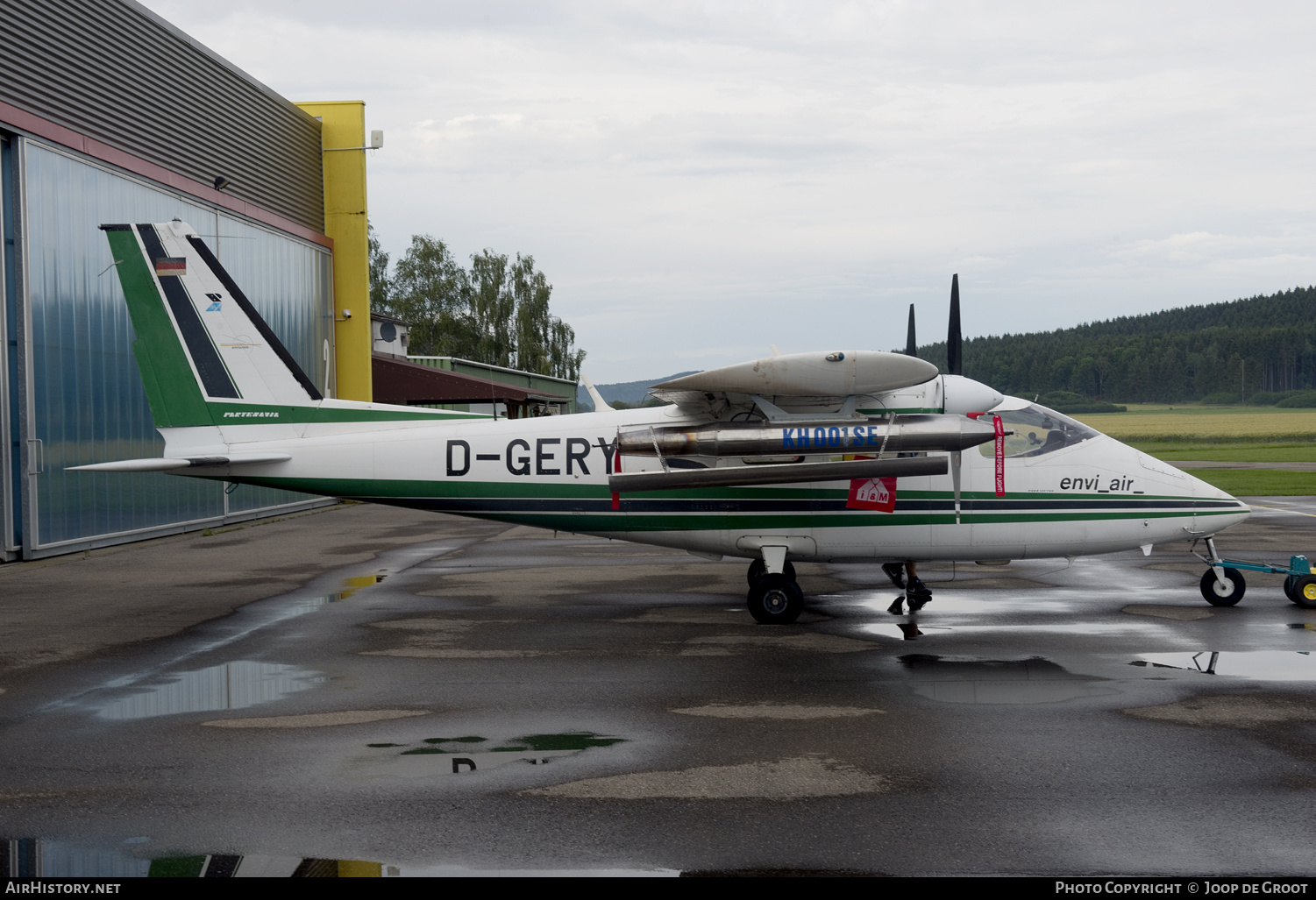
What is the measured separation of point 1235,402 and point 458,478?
149 metres

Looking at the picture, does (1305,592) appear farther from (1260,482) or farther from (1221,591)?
(1260,482)

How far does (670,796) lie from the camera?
20.0 feet

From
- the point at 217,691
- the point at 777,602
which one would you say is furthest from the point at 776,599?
the point at 217,691

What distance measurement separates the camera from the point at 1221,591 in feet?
39.8

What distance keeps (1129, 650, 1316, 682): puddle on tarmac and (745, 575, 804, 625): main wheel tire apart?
3.45m

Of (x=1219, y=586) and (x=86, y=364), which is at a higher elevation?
(x=86, y=364)

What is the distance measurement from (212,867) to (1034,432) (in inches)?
381

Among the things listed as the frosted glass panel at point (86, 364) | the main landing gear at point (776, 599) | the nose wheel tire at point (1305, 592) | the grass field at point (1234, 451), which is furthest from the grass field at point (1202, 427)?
the main landing gear at point (776, 599)

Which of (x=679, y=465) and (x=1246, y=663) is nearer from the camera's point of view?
(x=1246, y=663)

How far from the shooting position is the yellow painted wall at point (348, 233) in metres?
32.0

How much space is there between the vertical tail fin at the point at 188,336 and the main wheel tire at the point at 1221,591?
10.8 m

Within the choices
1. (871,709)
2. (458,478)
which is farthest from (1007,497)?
(458,478)

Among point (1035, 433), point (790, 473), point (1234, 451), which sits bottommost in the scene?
point (1234, 451)
